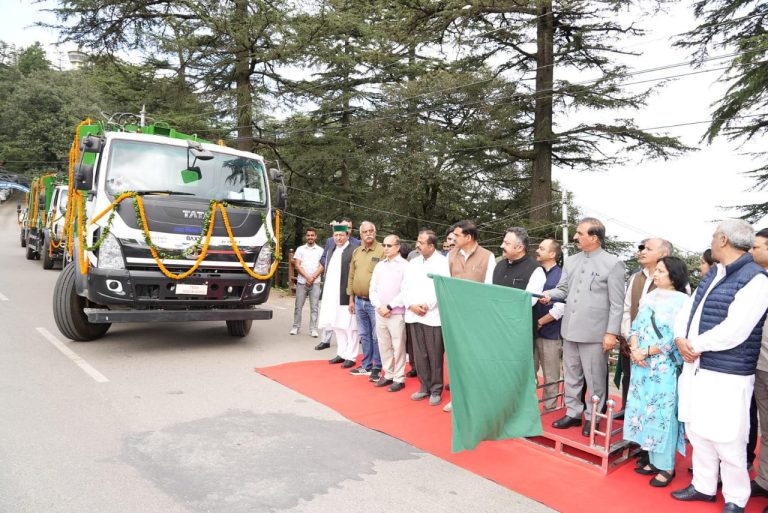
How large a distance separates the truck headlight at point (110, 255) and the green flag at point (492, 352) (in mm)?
4133

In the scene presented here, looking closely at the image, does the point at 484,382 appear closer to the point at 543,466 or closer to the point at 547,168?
the point at 543,466

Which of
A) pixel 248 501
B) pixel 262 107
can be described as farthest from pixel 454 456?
pixel 262 107

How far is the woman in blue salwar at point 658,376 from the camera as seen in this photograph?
12.8 ft

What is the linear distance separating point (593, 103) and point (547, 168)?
2.21 meters

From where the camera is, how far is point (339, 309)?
731 cm

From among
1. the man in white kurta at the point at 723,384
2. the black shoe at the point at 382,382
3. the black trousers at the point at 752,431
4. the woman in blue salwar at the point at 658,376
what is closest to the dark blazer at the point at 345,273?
the black shoe at the point at 382,382

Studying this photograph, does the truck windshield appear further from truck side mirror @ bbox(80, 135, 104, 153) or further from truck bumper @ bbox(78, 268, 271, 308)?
truck bumper @ bbox(78, 268, 271, 308)

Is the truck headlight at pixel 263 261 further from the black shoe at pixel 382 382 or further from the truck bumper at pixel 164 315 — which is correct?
the black shoe at pixel 382 382

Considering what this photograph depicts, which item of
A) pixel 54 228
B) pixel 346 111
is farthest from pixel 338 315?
pixel 346 111

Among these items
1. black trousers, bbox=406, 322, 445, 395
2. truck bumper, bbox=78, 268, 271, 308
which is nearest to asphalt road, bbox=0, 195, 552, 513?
truck bumper, bbox=78, 268, 271, 308

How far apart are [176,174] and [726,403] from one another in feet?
21.3

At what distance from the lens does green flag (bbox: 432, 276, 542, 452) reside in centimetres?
414

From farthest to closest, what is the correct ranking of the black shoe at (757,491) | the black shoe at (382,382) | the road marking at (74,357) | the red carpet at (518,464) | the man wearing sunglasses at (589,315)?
the black shoe at (382,382) → the road marking at (74,357) → the man wearing sunglasses at (589,315) → the black shoe at (757,491) → the red carpet at (518,464)

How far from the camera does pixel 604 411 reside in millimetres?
5102
